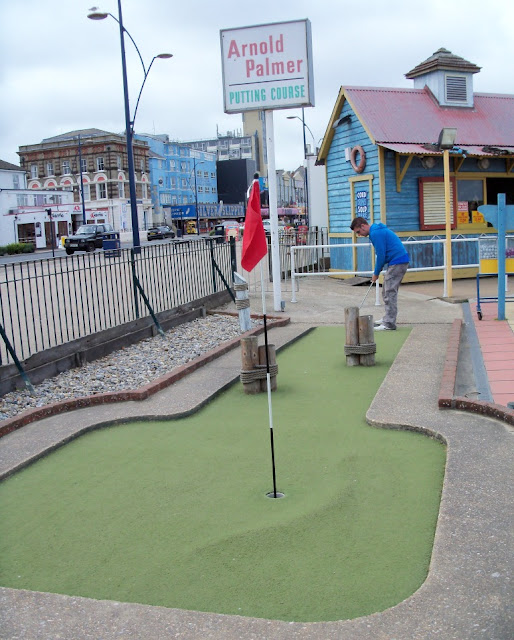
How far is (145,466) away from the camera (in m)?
5.46

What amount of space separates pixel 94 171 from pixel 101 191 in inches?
101

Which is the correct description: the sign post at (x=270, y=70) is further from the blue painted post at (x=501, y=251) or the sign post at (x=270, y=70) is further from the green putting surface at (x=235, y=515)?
the green putting surface at (x=235, y=515)

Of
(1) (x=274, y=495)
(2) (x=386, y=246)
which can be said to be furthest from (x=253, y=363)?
(2) (x=386, y=246)

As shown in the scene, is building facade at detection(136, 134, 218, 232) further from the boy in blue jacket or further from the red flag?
the red flag

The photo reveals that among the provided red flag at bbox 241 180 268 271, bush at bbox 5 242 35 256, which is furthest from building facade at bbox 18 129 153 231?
red flag at bbox 241 180 268 271

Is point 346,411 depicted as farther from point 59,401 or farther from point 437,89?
point 437,89

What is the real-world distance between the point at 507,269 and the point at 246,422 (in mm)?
6036

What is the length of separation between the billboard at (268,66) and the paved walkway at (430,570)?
6860 mm

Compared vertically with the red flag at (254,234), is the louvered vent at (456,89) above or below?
Result: above

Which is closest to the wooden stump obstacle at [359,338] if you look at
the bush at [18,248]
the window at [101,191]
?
the bush at [18,248]

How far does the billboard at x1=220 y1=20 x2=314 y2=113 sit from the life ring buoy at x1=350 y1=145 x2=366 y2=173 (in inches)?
175

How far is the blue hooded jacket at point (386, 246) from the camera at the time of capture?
10.4m

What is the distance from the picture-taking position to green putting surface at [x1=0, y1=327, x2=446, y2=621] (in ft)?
11.6

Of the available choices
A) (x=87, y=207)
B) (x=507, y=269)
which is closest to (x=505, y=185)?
(x=507, y=269)
